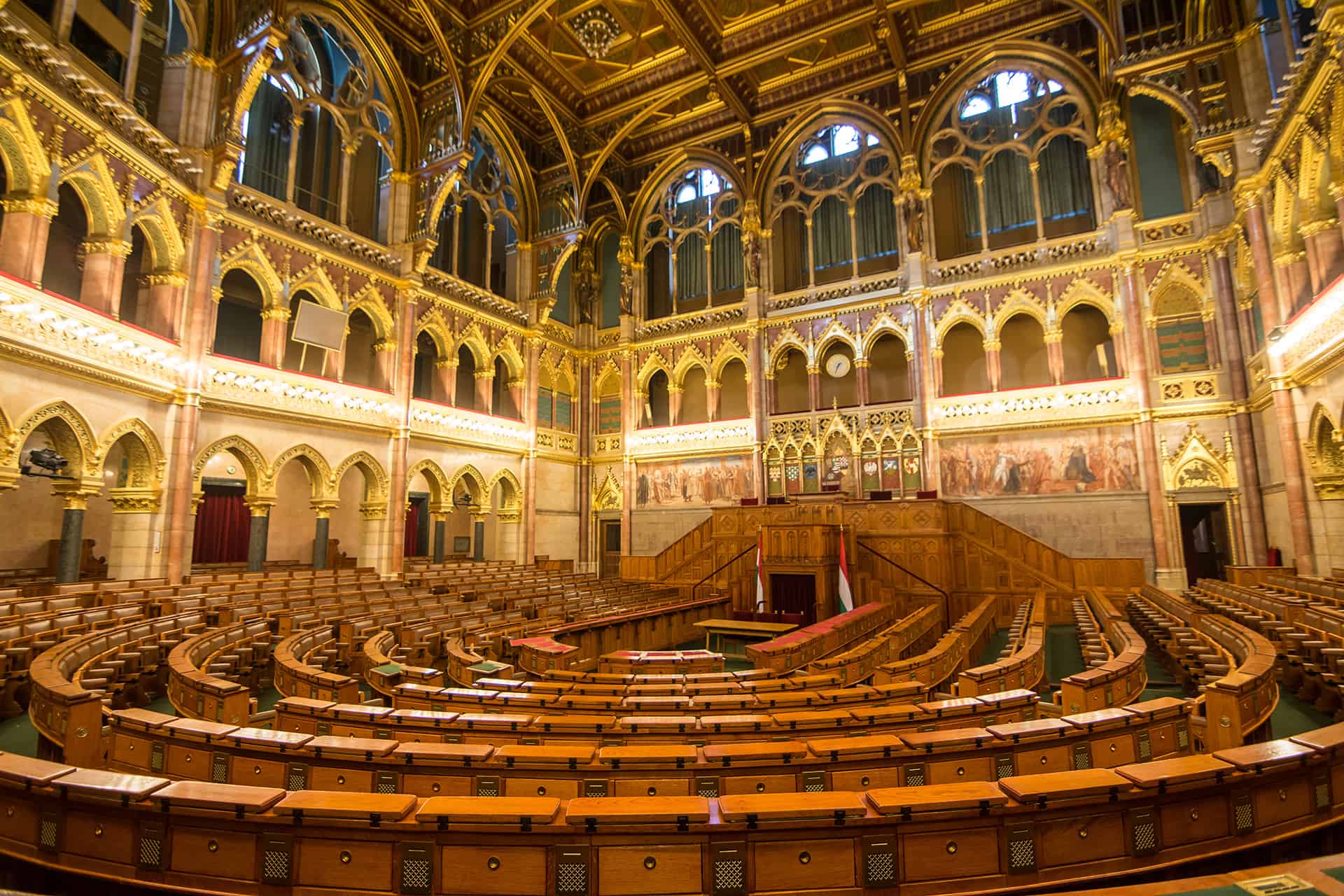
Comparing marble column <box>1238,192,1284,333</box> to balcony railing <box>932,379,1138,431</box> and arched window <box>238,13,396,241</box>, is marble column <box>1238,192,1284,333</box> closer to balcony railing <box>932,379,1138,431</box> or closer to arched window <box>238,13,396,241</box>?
balcony railing <box>932,379,1138,431</box>

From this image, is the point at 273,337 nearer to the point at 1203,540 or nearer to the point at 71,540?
the point at 71,540

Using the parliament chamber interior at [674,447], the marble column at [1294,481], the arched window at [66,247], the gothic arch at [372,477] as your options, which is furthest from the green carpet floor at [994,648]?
the arched window at [66,247]

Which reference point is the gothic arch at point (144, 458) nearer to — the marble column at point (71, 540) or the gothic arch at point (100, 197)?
the marble column at point (71, 540)

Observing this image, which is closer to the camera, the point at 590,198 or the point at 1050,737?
the point at 1050,737

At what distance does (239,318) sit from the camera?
18.3 meters

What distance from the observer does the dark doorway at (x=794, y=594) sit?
48.8 ft

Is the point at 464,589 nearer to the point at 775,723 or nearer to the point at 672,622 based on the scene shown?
the point at 672,622

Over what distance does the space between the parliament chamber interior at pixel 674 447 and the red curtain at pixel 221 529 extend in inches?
4.0

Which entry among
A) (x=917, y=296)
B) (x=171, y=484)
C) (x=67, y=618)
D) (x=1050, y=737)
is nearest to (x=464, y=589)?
(x=171, y=484)

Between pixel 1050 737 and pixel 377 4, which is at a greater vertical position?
pixel 377 4

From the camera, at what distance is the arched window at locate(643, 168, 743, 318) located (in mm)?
22719

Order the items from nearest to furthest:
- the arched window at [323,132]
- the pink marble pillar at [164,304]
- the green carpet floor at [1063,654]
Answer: the green carpet floor at [1063,654]
the pink marble pillar at [164,304]
the arched window at [323,132]

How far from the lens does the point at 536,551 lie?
21359 mm

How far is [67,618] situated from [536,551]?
44.8ft
